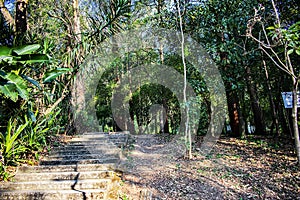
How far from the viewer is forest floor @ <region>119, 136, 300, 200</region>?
3.29 metres

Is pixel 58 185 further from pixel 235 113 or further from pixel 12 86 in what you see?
pixel 235 113

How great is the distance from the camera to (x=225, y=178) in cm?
384

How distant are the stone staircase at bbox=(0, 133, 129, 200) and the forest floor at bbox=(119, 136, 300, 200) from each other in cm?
35

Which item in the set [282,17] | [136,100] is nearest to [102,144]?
[282,17]

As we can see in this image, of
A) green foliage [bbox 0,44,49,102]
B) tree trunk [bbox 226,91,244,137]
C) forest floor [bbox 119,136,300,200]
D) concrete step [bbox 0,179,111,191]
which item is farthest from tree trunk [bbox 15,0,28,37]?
tree trunk [bbox 226,91,244,137]

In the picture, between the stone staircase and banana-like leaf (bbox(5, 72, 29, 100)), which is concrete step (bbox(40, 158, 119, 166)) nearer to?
the stone staircase

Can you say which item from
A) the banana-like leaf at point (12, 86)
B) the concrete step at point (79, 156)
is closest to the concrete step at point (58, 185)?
the concrete step at point (79, 156)

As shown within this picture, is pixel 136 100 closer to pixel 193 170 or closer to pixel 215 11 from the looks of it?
pixel 215 11

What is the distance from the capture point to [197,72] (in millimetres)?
6289

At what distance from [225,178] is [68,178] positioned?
262cm

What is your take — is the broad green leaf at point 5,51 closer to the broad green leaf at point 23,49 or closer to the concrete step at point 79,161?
the broad green leaf at point 23,49

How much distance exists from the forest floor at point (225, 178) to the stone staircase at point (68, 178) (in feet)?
1.14

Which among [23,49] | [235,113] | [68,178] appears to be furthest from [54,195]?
[235,113]

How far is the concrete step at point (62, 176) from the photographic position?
290cm
